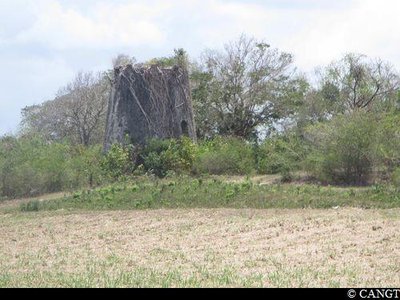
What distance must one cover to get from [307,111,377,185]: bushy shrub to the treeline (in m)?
0.03

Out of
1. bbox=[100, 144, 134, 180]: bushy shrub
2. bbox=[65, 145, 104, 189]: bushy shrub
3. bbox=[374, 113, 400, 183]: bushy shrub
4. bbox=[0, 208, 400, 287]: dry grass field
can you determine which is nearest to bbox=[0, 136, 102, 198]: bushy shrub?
bbox=[65, 145, 104, 189]: bushy shrub

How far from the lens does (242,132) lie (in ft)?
118

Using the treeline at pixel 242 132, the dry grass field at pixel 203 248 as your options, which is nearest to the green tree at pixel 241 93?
the treeline at pixel 242 132

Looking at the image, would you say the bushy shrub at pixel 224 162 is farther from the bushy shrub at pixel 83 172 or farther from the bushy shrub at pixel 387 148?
the bushy shrub at pixel 387 148

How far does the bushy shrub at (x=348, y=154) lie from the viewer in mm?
22156

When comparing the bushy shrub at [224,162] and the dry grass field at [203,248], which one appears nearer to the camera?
the dry grass field at [203,248]

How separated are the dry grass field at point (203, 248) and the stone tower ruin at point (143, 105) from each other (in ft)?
27.6

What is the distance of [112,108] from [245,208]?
10.5 meters

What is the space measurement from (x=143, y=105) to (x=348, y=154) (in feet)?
27.9

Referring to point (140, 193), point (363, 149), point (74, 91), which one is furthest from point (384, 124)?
point (74, 91)

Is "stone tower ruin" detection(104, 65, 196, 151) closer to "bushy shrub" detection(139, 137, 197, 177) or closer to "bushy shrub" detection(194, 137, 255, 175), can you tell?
"bushy shrub" detection(139, 137, 197, 177)

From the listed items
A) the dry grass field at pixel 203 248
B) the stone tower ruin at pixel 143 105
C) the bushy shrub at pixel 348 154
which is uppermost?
the stone tower ruin at pixel 143 105
